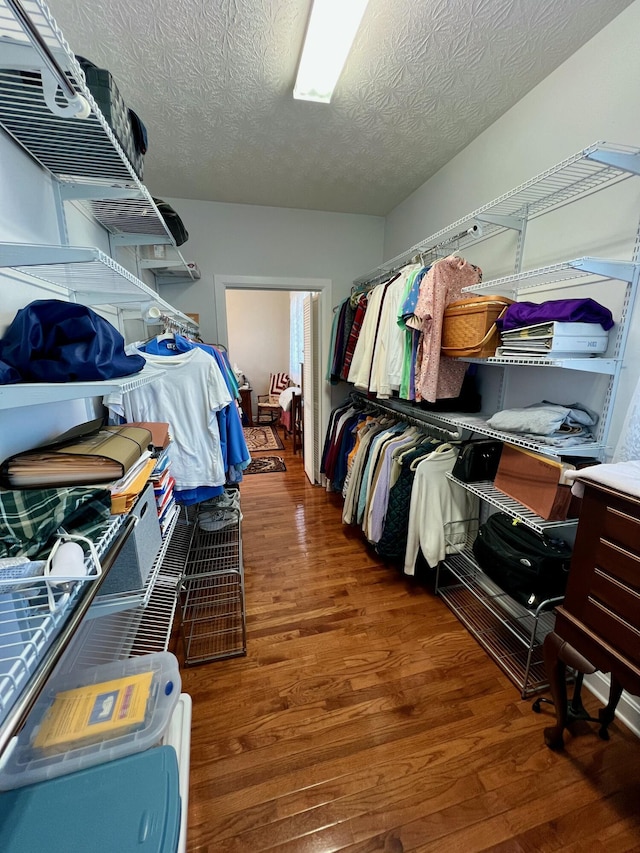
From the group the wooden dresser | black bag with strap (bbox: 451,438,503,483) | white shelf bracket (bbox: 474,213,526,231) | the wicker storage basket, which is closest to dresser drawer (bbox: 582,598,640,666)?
the wooden dresser

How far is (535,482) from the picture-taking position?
1455 mm

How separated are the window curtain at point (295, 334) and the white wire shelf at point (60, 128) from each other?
14.2ft

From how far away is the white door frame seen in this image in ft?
9.53

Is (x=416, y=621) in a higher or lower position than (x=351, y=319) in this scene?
lower

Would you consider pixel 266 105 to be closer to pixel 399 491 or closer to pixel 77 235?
pixel 77 235

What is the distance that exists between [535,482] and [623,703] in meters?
0.96

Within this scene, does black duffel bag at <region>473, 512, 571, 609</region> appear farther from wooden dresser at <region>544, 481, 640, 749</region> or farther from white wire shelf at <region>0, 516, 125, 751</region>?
white wire shelf at <region>0, 516, 125, 751</region>

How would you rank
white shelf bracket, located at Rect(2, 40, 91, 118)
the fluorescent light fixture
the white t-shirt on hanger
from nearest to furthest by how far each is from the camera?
white shelf bracket, located at Rect(2, 40, 91, 118) → the fluorescent light fixture → the white t-shirt on hanger

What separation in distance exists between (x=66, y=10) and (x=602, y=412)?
2503mm

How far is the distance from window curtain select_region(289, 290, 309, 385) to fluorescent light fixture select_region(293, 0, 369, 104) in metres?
4.11

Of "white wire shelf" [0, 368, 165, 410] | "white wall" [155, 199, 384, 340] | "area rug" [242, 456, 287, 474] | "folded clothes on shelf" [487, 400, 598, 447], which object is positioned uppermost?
"white wall" [155, 199, 384, 340]

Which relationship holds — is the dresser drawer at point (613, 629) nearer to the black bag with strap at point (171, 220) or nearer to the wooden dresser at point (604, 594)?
the wooden dresser at point (604, 594)

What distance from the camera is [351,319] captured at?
273cm

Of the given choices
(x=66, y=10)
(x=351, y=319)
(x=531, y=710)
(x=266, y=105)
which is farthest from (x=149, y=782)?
(x=351, y=319)
